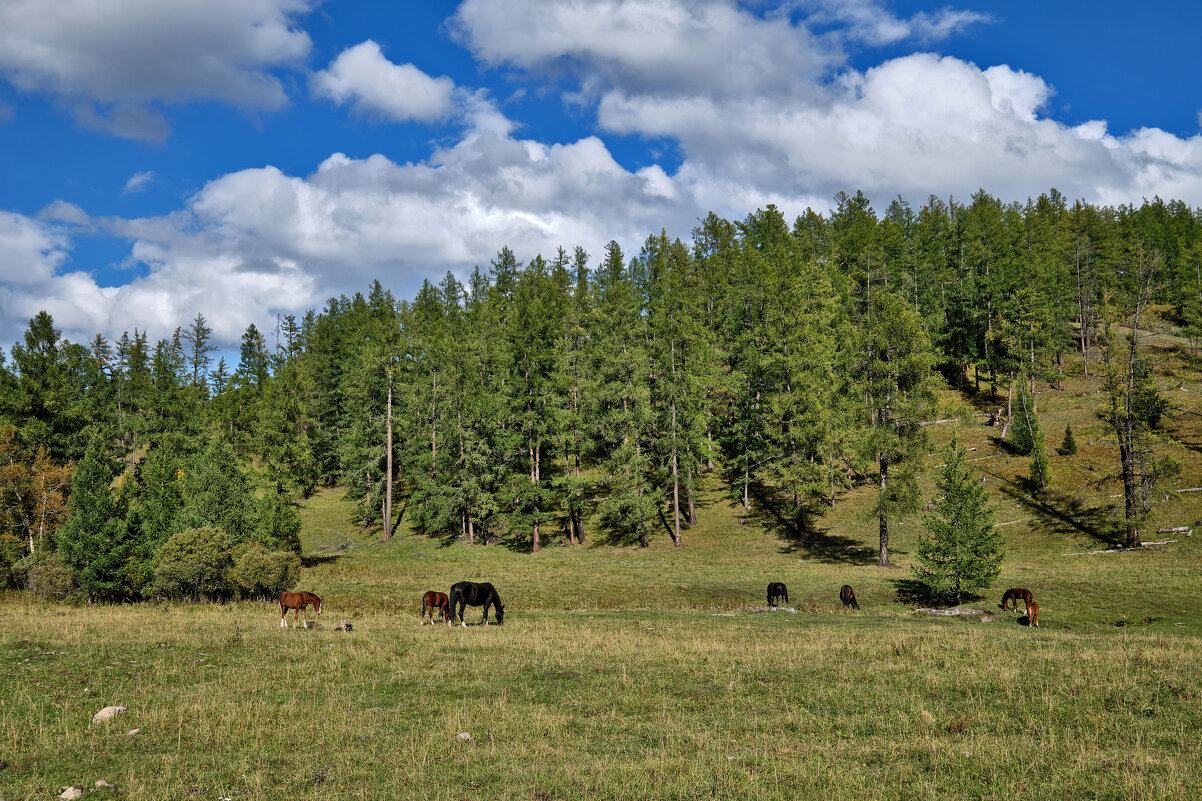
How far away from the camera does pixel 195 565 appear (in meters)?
32.6

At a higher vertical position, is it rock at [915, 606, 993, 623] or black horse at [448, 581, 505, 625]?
black horse at [448, 581, 505, 625]

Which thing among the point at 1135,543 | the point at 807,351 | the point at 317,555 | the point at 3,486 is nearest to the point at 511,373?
the point at 317,555

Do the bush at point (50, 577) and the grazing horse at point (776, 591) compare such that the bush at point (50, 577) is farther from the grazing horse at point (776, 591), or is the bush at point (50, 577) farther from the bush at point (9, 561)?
the grazing horse at point (776, 591)

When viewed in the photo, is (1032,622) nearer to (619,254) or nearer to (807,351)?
(807,351)

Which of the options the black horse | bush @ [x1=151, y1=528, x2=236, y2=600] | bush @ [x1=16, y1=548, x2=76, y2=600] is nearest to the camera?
the black horse

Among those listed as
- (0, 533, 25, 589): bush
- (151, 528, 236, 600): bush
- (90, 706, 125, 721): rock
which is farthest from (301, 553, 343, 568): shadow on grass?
(90, 706, 125, 721): rock

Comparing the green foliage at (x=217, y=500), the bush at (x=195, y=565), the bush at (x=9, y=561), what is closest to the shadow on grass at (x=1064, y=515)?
the bush at (x=195, y=565)

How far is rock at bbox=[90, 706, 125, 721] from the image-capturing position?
12.9 meters

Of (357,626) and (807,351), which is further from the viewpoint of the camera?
(807,351)

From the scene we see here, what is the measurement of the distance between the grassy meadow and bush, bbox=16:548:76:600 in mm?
943

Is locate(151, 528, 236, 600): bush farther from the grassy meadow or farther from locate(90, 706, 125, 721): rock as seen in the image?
locate(90, 706, 125, 721): rock

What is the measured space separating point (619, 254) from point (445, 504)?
2302 inches

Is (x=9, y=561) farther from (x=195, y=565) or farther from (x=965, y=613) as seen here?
(x=965, y=613)

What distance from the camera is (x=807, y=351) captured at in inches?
2259
